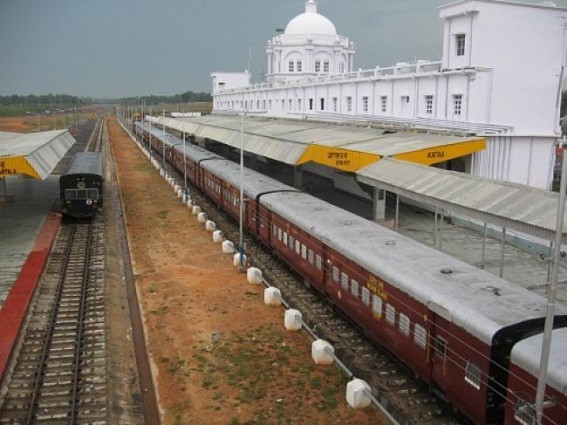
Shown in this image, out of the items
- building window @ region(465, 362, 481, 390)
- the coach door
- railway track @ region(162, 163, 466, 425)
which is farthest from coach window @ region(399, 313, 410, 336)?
building window @ region(465, 362, 481, 390)

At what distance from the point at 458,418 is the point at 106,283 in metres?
15.3

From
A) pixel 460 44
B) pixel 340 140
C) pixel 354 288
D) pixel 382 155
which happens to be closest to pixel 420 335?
pixel 354 288

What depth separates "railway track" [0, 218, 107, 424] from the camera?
13633 mm

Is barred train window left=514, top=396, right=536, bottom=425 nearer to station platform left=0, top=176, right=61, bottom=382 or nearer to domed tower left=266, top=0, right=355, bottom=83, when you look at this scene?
station platform left=0, top=176, right=61, bottom=382

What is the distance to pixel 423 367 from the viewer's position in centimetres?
1315

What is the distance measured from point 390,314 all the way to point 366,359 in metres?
2.19

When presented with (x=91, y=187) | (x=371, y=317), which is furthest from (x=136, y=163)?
(x=371, y=317)

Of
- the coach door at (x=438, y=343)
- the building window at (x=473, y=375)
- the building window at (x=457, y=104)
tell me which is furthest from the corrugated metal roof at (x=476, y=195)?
the building window at (x=457, y=104)

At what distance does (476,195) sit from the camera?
Answer: 20000mm

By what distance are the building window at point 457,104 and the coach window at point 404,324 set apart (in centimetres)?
2620

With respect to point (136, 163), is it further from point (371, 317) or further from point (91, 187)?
point (371, 317)

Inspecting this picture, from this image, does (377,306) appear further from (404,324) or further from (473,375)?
(473,375)

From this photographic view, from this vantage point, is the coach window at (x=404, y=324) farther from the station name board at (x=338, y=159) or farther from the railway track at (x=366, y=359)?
the station name board at (x=338, y=159)

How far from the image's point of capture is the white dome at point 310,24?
92.6 m
